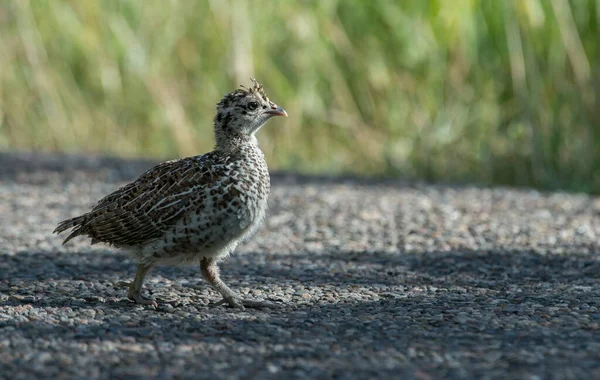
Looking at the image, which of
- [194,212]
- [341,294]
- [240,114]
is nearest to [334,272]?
[341,294]

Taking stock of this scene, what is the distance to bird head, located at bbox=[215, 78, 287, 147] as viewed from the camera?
6027 mm

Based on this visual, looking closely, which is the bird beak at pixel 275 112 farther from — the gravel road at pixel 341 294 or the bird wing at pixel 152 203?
the gravel road at pixel 341 294

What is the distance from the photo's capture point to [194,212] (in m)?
5.62

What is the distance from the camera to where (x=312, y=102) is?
1185 cm

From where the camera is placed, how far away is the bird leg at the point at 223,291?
567 centimetres

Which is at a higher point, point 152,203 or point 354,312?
point 152,203

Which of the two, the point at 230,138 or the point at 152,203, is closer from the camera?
the point at 152,203

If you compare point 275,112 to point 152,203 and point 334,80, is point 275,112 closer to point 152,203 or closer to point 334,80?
point 152,203

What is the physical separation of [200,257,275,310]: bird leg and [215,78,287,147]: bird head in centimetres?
69

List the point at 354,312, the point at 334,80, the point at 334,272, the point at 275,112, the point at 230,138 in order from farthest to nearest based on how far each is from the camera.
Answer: the point at 334,80 → the point at 334,272 → the point at 275,112 → the point at 230,138 → the point at 354,312

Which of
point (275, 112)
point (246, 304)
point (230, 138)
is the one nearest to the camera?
point (246, 304)

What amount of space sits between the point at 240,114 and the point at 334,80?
19.3 feet

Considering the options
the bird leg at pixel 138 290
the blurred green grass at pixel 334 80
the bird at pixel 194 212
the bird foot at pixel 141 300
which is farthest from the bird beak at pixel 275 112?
the blurred green grass at pixel 334 80

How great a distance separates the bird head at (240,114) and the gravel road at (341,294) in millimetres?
919
